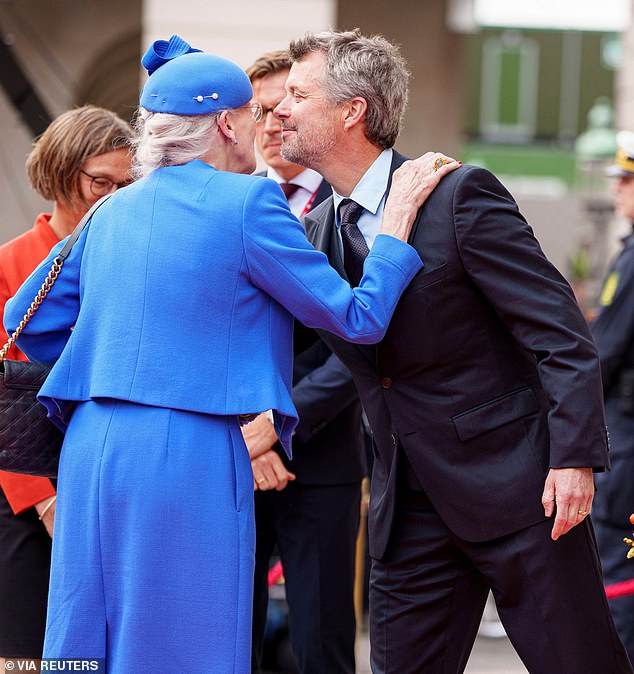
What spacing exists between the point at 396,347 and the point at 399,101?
80 centimetres

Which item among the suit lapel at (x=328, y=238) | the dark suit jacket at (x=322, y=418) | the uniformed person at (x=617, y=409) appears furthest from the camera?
the uniformed person at (x=617, y=409)

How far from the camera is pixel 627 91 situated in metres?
13.1

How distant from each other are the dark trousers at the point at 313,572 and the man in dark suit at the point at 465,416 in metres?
0.67

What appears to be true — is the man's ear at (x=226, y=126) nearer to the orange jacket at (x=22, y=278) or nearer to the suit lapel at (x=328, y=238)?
the suit lapel at (x=328, y=238)

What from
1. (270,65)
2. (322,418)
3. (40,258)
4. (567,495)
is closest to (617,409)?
(322,418)

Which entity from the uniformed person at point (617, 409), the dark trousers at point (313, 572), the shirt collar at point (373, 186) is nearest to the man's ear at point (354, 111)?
the shirt collar at point (373, 186)

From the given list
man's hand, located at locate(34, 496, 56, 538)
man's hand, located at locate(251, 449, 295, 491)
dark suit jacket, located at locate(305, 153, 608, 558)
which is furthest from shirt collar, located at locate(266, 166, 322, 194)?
man's hand, located at locate(34, 496, 56, 538)

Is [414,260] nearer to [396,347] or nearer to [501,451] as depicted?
[396,347]

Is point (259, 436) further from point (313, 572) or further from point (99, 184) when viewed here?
point (99, 184)

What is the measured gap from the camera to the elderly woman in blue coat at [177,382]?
300cm

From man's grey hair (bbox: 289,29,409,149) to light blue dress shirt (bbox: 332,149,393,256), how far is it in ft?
0.37

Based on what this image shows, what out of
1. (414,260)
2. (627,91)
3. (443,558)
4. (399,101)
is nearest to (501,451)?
(443,558)

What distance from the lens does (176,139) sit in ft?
10.5

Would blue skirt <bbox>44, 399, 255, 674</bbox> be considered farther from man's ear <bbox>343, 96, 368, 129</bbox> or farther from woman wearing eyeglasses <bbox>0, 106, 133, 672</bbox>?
man's ear <bbox>343, 96, 368, 129</bbox>
